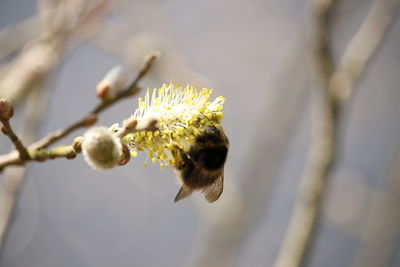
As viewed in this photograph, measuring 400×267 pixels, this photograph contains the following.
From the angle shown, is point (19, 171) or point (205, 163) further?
point (19, 171)

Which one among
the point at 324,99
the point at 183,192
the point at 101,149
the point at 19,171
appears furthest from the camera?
the point at 324,99

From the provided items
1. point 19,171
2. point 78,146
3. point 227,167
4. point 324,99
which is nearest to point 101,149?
point 78,146

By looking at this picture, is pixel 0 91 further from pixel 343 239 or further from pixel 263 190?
pixel 343 239

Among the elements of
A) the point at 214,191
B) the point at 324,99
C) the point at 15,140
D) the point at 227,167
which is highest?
the point at 227,167

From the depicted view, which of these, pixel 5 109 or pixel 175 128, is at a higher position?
pixel 175 128

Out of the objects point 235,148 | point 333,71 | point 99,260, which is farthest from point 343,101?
point 99,260

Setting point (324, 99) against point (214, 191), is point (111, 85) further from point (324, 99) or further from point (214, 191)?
point (324, 99)

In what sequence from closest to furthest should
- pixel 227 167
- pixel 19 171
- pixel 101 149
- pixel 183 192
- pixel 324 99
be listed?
pixel 101 149, pixel 183 192, pixel 19 171, pixel 324 99, pixel 227 167
